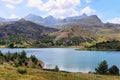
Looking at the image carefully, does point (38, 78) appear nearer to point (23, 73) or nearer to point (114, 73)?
point (23, 73)

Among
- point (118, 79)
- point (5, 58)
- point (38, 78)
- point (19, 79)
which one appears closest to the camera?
point (19, 79)

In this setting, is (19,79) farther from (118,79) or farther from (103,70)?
(103,70)

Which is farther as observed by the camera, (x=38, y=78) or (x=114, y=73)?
(x=114, y=73)

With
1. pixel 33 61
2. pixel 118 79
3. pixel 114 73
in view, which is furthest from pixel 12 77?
pixel 33 61

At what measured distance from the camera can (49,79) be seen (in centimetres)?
6041

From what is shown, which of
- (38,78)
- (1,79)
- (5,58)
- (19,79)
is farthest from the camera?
(5,58)

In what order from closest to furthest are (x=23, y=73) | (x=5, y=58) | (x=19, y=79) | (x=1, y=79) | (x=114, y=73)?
(x=1, y=79) < (x=19, y=79) < (x=23, y=73) < (x=114, y=73) < (x=5, y=58)

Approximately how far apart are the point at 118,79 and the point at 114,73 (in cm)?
2300

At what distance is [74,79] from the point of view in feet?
209

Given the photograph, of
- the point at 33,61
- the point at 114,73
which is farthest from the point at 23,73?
the point at 33,61

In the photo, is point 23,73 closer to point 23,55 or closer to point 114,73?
point 114,73

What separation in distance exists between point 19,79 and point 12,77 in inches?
76.9

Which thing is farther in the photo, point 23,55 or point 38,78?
point 23,55

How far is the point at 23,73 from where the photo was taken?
6316 cm
